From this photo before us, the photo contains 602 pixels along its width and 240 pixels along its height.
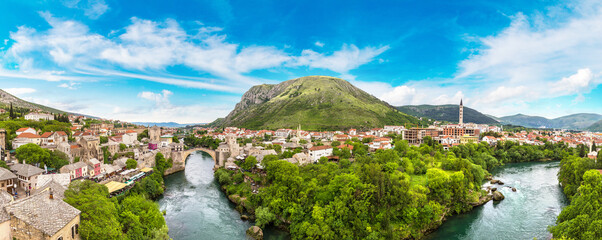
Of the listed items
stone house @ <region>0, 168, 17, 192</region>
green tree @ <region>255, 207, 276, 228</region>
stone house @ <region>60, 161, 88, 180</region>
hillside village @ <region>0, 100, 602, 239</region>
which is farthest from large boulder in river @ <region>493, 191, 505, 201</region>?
stone house @ <region>60, 161, 88, 180</region>

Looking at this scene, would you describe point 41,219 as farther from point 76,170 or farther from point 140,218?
point 76,170

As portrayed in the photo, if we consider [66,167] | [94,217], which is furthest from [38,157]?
[94,217]

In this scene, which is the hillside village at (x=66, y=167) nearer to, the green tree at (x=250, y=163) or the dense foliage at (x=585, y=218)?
the green tree at (x=250, y=163)

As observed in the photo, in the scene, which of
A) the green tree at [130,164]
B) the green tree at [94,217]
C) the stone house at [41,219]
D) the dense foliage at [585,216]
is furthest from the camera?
the green tree at [130,164]

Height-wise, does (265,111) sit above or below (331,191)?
above

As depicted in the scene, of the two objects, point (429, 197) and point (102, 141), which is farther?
point (102, 141)

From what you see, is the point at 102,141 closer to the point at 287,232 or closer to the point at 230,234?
the point at 230,234

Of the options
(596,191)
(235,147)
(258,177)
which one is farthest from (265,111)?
(596,191)

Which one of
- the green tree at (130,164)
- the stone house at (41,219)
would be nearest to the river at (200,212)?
the green tree at (130,164)

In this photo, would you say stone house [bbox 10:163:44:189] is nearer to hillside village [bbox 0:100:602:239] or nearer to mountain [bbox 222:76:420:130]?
hillside village [bbox 0:100:602:239]
